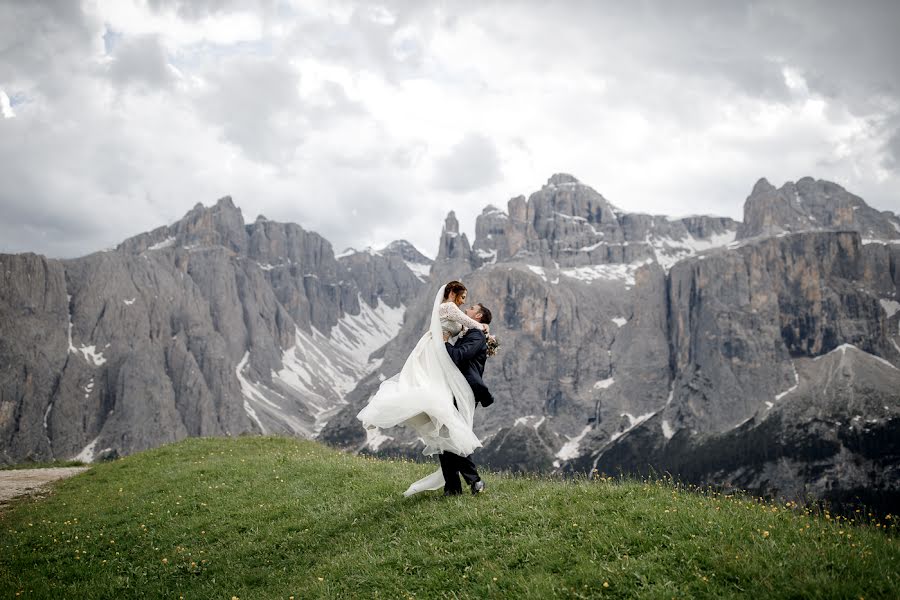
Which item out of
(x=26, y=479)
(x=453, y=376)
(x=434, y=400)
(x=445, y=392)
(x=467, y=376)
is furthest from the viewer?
(x=26, y=479)

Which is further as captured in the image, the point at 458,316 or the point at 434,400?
the point at 458,316

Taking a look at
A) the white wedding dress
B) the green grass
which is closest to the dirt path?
the green grass

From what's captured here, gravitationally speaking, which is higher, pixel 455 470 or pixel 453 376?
pixel 453 376

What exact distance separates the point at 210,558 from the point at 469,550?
663cm

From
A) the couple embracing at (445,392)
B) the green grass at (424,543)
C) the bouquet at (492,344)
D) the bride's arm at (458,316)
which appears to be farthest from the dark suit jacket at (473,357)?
the green grass at (424,543)

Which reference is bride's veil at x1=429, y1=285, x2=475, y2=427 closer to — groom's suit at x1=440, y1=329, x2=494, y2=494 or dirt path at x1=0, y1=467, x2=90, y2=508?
groom's suit at x1=440, y1=329, x2=494, y2=494

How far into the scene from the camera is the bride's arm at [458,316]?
13.0m

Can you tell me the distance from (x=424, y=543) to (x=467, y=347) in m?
4.41

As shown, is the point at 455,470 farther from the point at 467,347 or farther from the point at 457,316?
the point at 457,316

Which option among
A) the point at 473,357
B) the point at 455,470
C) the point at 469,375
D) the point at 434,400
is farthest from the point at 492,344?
the point at 455,470

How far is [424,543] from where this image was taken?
34.6ft

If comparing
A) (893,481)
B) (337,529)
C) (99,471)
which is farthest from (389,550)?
(893,481)

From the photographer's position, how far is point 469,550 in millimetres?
10008

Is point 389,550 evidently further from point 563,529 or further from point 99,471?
Answer: point 99,471
